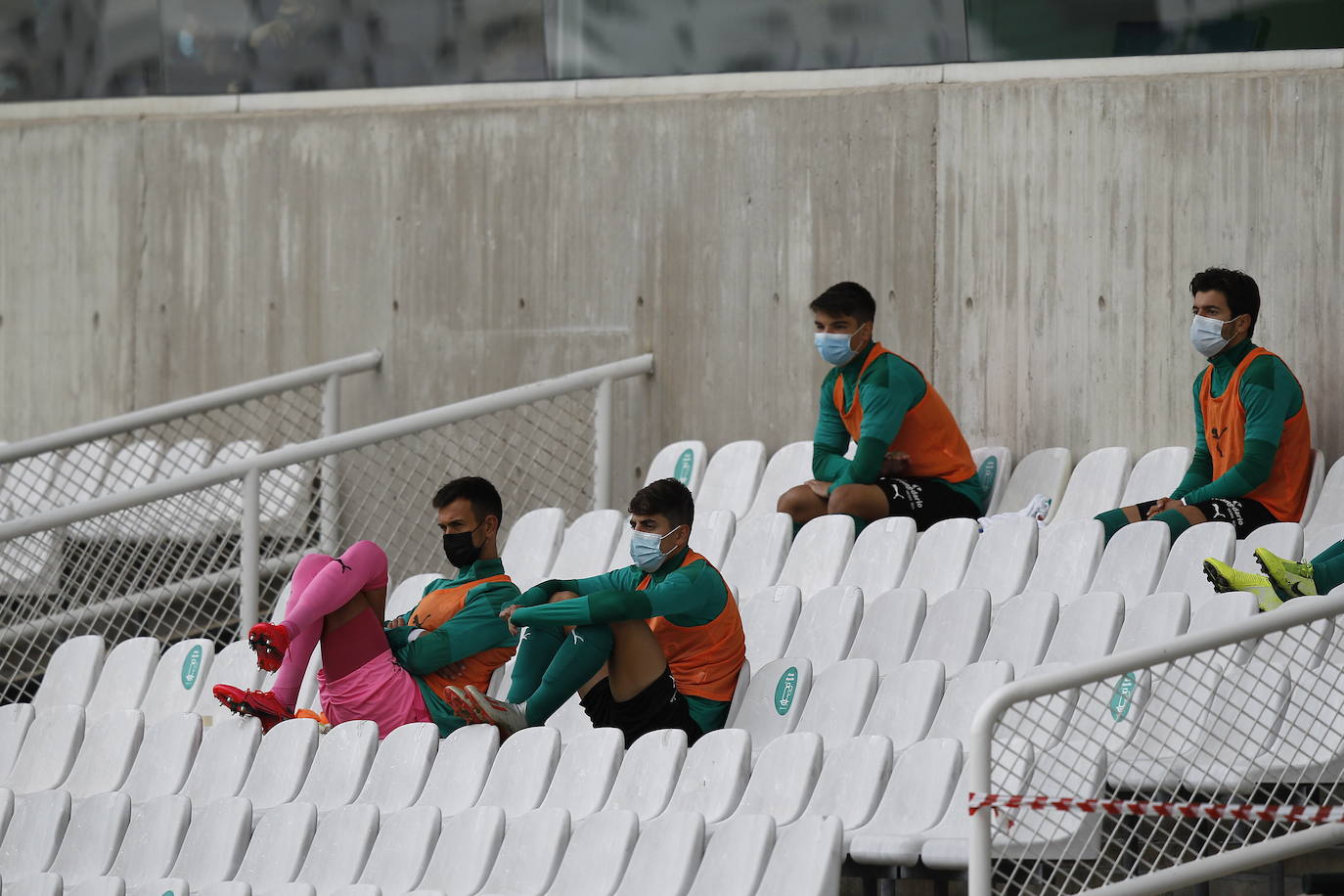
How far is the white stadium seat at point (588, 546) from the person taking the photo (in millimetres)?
7047

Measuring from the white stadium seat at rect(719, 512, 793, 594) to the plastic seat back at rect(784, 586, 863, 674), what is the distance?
24.8 inches

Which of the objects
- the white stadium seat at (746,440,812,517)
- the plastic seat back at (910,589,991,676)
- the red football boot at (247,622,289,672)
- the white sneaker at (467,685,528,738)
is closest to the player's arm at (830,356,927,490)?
the white stadium seat at (746,440,812,517)

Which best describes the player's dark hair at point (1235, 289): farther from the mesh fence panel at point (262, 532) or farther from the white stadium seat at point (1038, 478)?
the mesh fence panel at point (262, 532)

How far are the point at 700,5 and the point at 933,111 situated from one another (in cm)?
116

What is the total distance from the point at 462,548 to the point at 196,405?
8.79 ft

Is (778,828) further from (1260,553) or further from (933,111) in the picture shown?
(933,111)

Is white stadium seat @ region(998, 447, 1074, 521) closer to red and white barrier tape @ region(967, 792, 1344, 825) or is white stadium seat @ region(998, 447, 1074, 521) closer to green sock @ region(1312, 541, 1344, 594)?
green sock @ region(1312, 541, 1344, 594)

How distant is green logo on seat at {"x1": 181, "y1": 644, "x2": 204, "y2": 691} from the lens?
260 inches

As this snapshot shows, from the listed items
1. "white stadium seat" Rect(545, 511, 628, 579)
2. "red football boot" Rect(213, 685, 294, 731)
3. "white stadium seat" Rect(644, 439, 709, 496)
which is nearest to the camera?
"red football boot" Rect(213, 685, 294, 731)

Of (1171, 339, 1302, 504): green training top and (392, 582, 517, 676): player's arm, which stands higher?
(1171, 339, 1302, 504): green training top

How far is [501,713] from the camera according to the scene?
5.44 meters

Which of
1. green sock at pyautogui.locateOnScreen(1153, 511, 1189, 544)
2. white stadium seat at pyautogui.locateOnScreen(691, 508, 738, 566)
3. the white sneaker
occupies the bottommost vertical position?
the white sneaker

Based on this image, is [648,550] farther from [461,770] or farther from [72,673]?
[72,673]

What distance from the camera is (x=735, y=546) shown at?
263 inches
